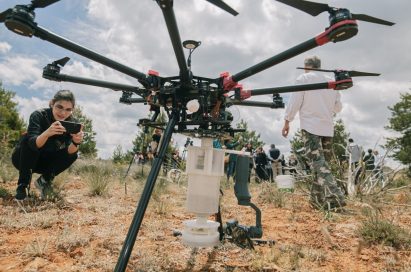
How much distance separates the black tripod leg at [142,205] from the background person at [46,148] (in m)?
2.45

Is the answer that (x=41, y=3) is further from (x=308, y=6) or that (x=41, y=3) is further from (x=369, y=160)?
(x=369, y=160)

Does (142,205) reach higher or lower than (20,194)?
higher

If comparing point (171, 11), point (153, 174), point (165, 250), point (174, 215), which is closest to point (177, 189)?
point (174, 215)

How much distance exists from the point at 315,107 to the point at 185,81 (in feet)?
10.00

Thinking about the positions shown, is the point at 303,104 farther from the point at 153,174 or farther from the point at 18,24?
the point at 18,24

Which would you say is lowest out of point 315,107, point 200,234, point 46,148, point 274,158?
point 200,234

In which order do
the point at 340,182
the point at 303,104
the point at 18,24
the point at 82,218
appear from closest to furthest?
the point at 18,24 < the point at 82,218 < the point at 303,104 < the point at 340,182

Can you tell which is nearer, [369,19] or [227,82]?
[369,19]

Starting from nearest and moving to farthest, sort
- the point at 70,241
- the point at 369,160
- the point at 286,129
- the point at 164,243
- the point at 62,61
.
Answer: the point at 62,61, the point at 70,241, the point at 164,243, the point at 286,129, the point at 369,160

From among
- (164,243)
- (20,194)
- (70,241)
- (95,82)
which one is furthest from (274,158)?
(95,82)

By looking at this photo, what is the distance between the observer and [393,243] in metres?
2.50

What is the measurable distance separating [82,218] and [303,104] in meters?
3.02

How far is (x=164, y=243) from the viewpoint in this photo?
2.45 metres

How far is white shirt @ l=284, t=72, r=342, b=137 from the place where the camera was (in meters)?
4.14
